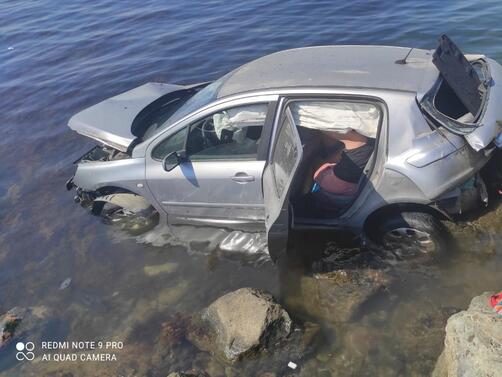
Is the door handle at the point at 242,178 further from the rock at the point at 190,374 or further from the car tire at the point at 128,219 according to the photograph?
the rock at the point at 190,374

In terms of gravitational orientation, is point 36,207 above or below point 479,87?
below

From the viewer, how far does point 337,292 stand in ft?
Result: 16.9

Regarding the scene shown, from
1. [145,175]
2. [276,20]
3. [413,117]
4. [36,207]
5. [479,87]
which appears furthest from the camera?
[276,20]

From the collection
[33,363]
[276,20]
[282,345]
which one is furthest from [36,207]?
[276,20]

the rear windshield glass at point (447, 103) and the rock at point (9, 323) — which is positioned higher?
the rear windshield glass at point (447, 103)

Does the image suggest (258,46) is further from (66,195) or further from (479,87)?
(479,87)

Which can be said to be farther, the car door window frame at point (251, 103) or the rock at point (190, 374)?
the car door window frame at point (251, 103)

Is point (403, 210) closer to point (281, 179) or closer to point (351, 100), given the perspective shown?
point (351, 100)

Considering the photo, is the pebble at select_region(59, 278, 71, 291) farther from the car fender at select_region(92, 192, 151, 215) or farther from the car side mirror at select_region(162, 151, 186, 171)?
the car side mirror at select_region(162, 151, 186, 171)

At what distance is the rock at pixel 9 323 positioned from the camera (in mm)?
5332

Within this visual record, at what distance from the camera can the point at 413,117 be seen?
449cm

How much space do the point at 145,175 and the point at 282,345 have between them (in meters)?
A: 2.69

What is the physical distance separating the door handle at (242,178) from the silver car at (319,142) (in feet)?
0.09

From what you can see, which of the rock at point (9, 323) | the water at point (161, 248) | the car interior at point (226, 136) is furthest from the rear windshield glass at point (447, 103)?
the rock at point (9, 323)
